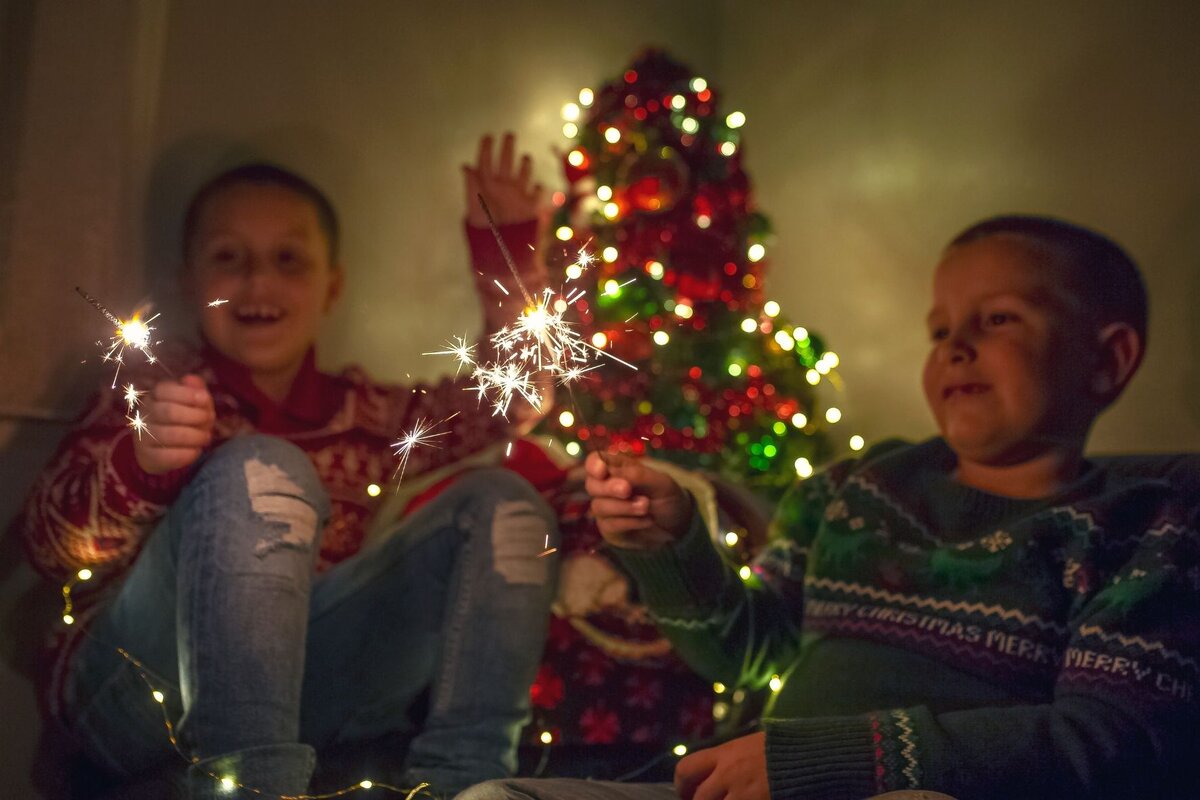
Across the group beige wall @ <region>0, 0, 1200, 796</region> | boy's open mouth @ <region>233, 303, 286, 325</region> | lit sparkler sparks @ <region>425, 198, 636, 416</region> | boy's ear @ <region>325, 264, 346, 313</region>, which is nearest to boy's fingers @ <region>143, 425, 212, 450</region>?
lit sparkler sparks @ <region>425, 198, 636, 416</region>

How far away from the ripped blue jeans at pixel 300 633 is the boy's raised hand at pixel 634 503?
17cm

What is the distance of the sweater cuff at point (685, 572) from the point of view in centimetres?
116

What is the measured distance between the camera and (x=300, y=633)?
1097 mm

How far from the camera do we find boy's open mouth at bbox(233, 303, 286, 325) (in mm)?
1590

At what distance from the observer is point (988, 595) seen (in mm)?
1073

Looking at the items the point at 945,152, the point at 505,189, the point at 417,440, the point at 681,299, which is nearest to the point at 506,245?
the point at 505,189

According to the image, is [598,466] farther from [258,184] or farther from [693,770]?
[258,184]

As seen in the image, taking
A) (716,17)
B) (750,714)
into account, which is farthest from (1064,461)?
(716,17)

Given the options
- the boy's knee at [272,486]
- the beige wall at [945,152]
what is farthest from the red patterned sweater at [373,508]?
the beige wall at [945,152]

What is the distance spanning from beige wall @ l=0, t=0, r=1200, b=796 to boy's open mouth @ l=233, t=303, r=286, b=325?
26 cm

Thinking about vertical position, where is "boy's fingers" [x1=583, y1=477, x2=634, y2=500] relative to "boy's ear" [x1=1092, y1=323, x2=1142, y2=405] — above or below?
below

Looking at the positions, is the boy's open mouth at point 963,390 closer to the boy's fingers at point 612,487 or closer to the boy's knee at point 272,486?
the boy's fingers at point 612,487

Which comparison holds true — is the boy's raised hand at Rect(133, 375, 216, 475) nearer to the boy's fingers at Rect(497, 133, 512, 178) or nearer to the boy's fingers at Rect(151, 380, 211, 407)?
the boy's fingers at Rect(151, 380, 211, 407)

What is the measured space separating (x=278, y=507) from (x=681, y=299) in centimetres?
113
